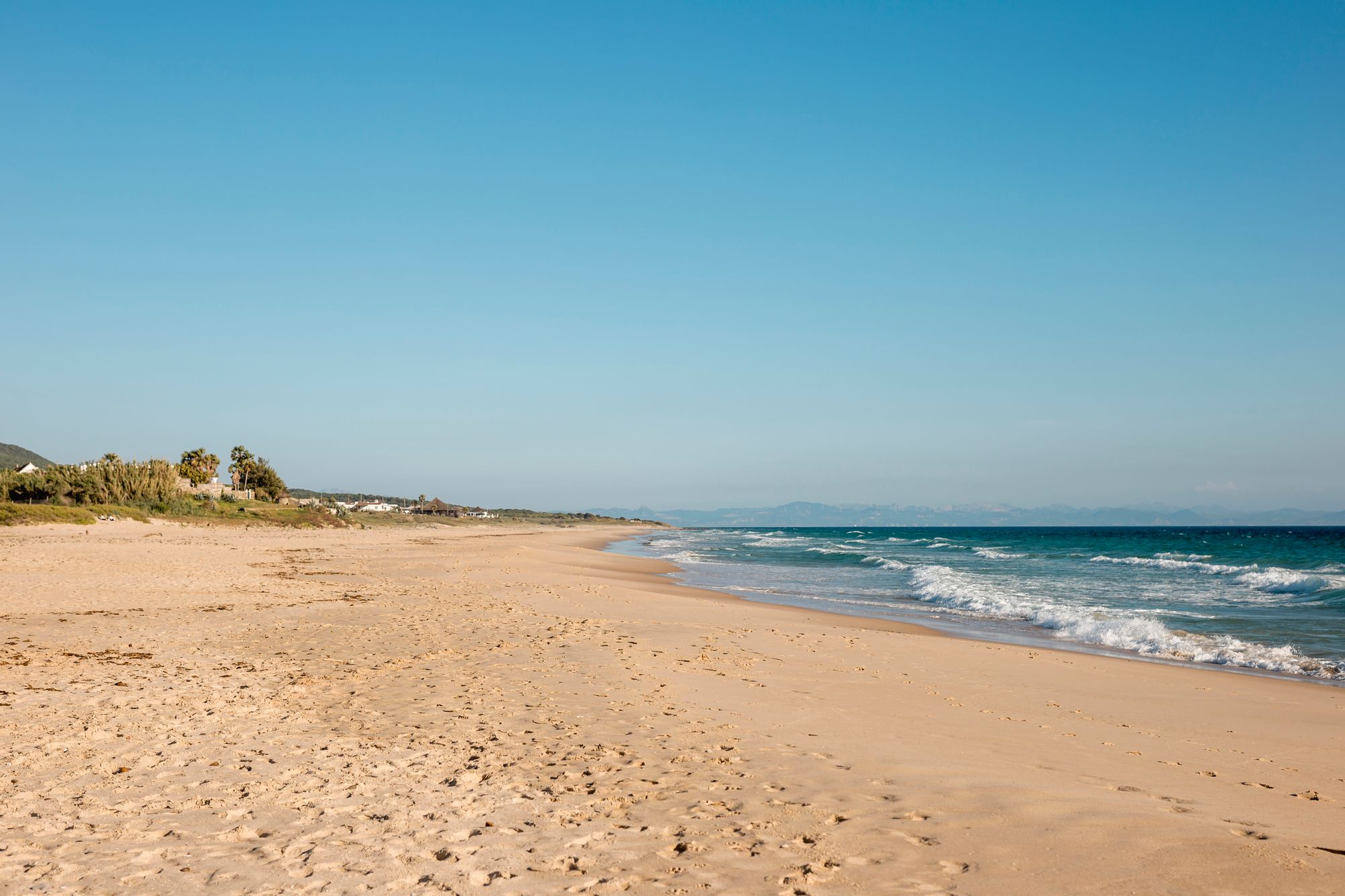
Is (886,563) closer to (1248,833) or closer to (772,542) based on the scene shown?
(772,542)

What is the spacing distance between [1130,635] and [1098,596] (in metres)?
10.9

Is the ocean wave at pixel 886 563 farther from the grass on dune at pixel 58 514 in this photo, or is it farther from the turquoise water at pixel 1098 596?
the grass on dune at pixel 58 514

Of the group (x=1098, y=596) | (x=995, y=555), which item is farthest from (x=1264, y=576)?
(x=995, y=555)

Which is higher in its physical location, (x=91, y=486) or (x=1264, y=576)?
(x=91, y=486)

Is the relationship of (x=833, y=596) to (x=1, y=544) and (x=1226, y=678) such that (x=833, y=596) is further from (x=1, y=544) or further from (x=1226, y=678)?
(x=1, y=544)

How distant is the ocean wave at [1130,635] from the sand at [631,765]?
187 cm

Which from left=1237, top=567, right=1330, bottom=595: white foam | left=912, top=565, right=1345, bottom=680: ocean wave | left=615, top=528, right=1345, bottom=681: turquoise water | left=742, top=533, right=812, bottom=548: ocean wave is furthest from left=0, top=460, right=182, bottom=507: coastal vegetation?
left=1237, top=567, right=1330, bottom=595: white foam

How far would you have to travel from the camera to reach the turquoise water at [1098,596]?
16.8 metres

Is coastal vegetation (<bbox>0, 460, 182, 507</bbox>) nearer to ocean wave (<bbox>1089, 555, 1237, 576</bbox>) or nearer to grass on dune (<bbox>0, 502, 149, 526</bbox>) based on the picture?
grass on dune (<bbox>0, 502, 149, 526</bbox>)

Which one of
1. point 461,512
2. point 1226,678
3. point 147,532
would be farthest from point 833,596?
point 461,512

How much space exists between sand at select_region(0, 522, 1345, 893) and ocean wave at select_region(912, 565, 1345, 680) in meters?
1.87

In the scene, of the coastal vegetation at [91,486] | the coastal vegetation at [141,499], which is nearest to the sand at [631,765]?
the coastal vegetation at [141,499]

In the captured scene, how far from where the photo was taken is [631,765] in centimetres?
684

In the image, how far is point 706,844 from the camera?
5172 mm
